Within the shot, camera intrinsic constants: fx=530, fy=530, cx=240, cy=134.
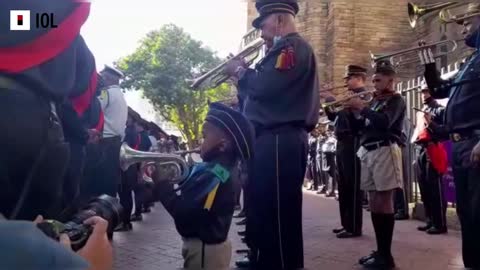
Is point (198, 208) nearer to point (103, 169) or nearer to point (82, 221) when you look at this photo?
point (82, 221)

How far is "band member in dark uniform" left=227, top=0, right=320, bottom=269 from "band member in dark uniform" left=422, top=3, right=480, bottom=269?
1.03m

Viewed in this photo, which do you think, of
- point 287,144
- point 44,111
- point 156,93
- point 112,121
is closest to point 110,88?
point 112,121

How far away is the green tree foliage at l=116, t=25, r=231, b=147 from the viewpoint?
38.3 m

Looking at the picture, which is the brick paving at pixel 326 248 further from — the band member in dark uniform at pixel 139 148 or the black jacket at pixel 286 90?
the black jacket at pixel 286 90

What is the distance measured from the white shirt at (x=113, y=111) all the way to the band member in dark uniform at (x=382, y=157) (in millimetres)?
2696

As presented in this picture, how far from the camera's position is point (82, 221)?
1423 millimetres

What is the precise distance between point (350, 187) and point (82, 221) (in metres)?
5.61

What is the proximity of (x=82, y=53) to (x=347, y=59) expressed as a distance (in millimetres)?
20739

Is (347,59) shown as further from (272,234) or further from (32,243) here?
(32,243)

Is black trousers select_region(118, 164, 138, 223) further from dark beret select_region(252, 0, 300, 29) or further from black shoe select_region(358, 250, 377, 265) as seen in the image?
dark beret select_region(252, 0, 300, 29)

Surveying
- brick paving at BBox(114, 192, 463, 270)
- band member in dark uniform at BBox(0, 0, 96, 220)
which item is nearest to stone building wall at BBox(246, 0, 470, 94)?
brick paving at BBox(114, 192, 463, 270)

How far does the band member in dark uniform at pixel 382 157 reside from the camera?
470cm

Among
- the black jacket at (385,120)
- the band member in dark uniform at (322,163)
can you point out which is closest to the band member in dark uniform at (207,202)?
the black jacket at (385,120)

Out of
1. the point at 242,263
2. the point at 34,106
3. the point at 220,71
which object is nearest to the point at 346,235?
the point at 242,263
